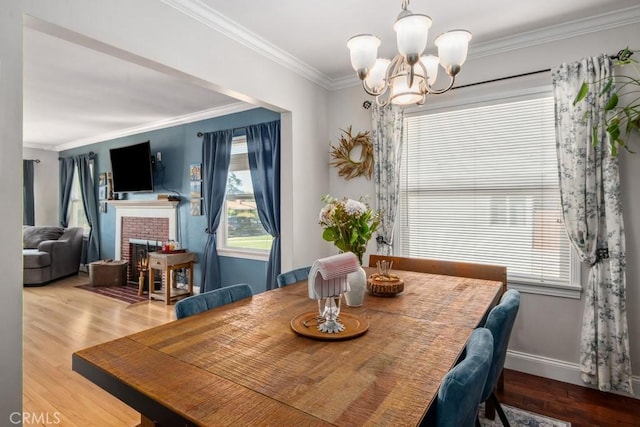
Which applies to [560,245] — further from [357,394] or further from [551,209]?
[357,394]

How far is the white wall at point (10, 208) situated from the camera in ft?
4.91

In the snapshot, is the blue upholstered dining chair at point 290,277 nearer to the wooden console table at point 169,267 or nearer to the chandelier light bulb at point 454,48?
the chandelier light bulb at point 454,48

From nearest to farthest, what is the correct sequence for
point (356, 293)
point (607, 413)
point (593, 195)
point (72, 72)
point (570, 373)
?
point (356, 293)
point (607, 413)
point (593, 195)
point (570, 373)
point (72, 72)

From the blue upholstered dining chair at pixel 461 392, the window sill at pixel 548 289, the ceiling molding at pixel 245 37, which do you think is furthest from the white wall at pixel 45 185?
the blue upholstered dining chair at pixel 461 392

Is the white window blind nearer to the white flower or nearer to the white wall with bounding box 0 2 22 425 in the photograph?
the white flower

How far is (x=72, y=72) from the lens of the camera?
130 inches

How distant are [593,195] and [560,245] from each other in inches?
17.7

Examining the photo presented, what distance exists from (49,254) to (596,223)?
7199 millimetres

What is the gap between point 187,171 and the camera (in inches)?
194

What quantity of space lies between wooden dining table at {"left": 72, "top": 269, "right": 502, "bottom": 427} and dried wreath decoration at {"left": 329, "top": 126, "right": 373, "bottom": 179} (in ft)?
6.54

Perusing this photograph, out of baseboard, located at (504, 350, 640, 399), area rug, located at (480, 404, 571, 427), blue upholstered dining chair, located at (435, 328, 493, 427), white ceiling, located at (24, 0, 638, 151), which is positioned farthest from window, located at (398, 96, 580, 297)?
blue upholstered dining chair, located at (435, 328, 493, 427)

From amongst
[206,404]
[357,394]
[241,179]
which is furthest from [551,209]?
[241,179]

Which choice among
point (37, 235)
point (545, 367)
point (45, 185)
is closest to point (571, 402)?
point (545, 367)

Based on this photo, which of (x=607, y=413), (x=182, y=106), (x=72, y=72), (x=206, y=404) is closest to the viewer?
(x=206, y=404)
